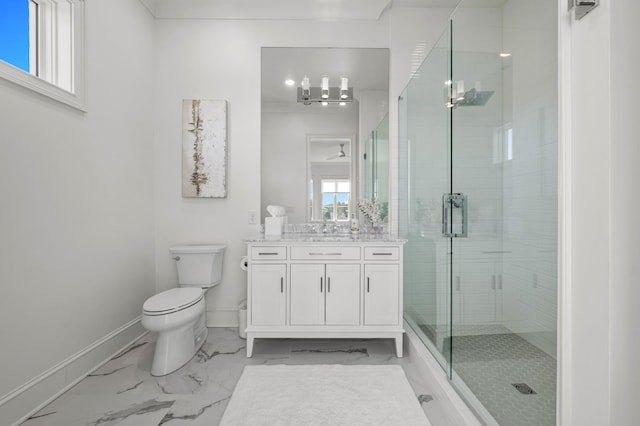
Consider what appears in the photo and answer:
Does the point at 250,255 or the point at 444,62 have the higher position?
the point at 444,62

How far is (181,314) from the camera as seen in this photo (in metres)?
1.87

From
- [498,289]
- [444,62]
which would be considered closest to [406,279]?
[498,289]

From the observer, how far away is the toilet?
5.97ft

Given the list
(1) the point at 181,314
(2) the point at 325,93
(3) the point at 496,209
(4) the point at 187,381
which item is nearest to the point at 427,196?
(3) the point at 496,209

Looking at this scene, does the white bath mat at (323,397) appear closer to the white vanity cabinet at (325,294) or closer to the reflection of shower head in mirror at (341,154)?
the white vanity cabinet at (325,294)

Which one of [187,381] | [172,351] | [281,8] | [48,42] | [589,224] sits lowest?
[187,381]

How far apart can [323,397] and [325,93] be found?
93.7 inches

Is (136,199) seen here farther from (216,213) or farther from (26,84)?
(26,84)

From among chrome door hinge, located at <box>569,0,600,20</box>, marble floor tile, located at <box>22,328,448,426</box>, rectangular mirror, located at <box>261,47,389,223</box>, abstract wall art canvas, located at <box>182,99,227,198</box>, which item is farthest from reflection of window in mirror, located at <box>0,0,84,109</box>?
chrome door hinge, located at <box>569,0,600,20</box>

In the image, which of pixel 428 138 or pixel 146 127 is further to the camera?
pixel 146 127

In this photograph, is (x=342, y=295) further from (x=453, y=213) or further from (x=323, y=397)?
(x=453, y=213)

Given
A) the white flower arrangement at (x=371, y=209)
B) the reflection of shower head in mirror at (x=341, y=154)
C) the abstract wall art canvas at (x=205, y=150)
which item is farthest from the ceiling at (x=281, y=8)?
the white flower arrangement at (x=371, y=209)

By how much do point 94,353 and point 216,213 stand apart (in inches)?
51.6

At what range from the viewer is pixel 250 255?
2162mm
